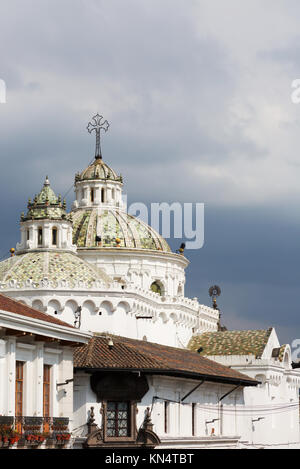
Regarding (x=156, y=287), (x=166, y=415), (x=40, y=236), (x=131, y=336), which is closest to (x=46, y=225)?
(x=40, y=236)

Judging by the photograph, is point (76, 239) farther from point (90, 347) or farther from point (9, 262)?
point (90, 347)

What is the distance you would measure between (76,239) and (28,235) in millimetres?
10216

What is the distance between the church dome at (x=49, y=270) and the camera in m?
78.7

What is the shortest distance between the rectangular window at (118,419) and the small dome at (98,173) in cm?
4551

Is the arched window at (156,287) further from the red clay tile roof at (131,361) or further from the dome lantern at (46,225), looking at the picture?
the red clay tile roof at (131,361)

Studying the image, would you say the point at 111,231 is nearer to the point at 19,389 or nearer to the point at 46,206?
the point at 46,206

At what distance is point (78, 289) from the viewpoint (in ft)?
256

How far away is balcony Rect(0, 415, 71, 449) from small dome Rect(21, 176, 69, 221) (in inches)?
1533

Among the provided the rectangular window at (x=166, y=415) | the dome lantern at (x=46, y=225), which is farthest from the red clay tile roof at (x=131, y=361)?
the dome lantern at (x=46, y=225)

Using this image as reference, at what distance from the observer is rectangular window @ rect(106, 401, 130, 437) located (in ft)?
177

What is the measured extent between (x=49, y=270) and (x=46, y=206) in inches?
265

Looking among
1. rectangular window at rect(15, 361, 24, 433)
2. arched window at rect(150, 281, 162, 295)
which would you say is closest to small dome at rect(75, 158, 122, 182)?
arched window at rect(150, 281, 162, 295)

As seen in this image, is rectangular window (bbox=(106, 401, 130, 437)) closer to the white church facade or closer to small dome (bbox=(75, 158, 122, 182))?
the white church facade
